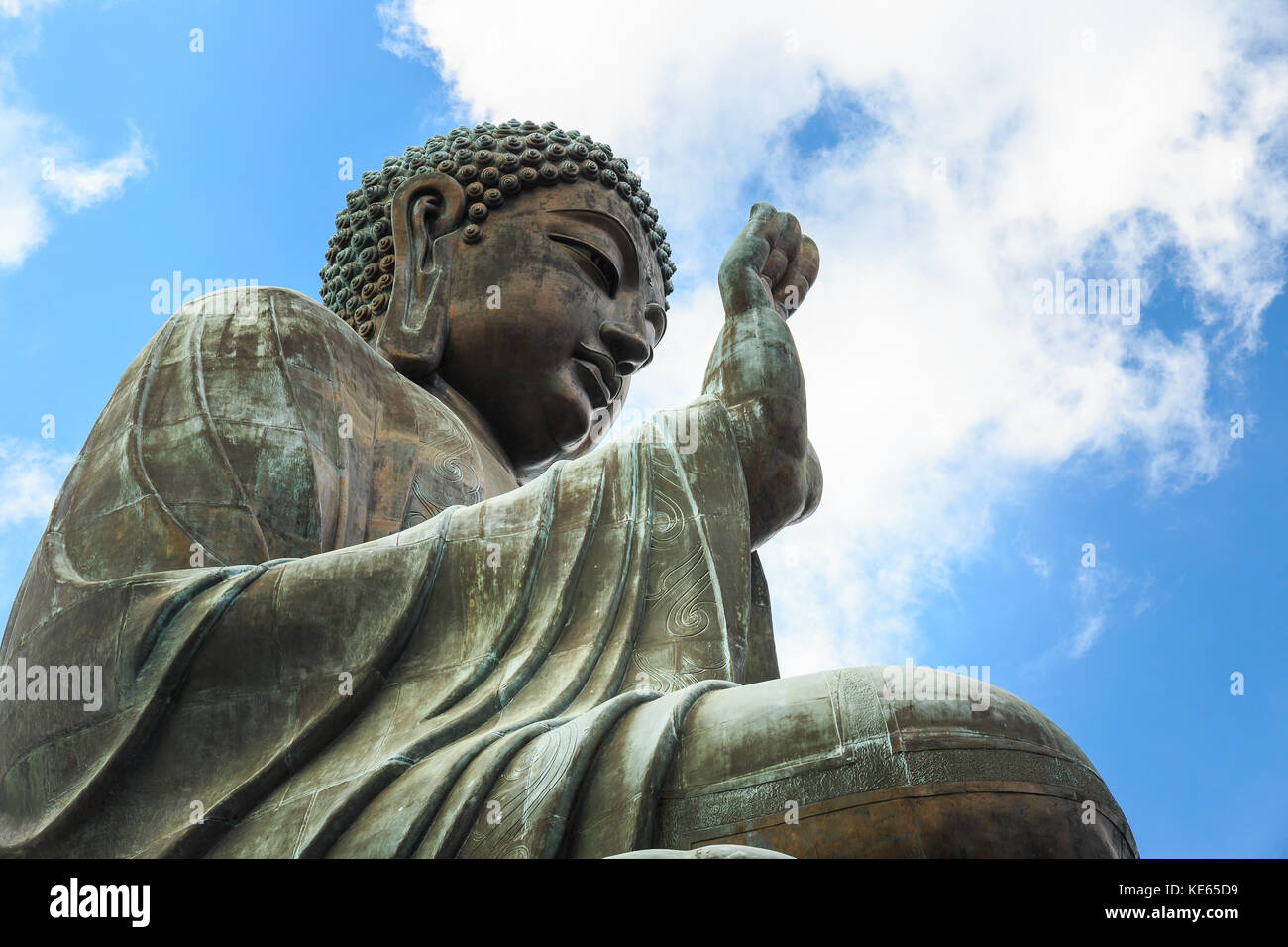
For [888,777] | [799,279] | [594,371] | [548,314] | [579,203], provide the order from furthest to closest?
[579,203] → [594,371] → [548,314] → [799,279] → [888,777]

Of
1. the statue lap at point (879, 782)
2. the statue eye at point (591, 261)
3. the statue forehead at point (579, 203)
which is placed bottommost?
the statue lap at point (879, 782)

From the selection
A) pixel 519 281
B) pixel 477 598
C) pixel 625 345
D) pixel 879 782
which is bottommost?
pixel 879 782

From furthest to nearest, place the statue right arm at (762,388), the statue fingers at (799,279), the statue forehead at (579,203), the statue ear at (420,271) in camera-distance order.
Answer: the statue forehead at (579,203), the statue ear at (420,271), the statue fingers at (799,279), the statue right arm at (762,388)

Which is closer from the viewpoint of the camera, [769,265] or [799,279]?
[769,265]

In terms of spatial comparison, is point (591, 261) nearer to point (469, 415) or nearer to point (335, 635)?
point (469, 415)

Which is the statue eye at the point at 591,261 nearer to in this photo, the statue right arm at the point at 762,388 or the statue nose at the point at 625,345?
the statue nose at the point at 625,345

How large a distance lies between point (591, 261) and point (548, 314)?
37 centimetres

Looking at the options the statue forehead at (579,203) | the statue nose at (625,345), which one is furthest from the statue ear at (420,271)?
the statue nose at (625,345)

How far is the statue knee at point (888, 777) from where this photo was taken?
13.3 feet

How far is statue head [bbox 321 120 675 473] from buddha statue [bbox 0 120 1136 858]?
0.06ft

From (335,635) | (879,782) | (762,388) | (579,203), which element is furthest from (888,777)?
(579,203)

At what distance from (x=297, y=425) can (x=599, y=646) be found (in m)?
1.57

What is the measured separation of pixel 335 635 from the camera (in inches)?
206
